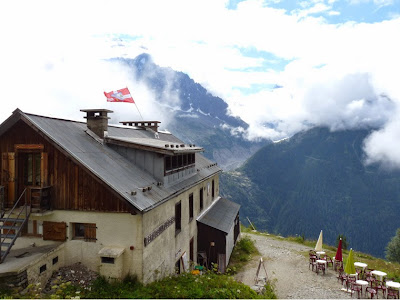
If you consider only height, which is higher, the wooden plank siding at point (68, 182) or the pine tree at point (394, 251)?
the wooden plank siding at point (68, 182)

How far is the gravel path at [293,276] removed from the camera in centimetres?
1886

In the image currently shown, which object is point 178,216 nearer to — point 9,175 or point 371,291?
point 9,175

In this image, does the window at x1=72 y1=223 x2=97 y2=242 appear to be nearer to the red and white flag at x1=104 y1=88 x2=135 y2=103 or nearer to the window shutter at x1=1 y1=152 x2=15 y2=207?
the window shutter at x1=1 y1=152 x2=15 y2=207

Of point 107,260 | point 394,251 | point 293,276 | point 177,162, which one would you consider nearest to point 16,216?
point 107,260

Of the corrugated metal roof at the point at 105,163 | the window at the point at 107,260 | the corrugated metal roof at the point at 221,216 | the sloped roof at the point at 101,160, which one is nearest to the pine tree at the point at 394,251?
the corrugated metal roof at the point at 221,216

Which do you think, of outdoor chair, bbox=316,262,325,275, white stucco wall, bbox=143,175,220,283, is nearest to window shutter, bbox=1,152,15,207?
white stucco wall, bbox=143,175,220,283

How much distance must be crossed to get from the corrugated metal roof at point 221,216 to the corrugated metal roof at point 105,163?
657cm

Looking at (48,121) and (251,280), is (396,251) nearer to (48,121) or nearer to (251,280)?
(251,280)

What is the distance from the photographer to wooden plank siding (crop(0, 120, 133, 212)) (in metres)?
13.9

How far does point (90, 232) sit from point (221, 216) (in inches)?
626

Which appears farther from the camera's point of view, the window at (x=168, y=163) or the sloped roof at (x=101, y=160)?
the window at (x=168, y=163)

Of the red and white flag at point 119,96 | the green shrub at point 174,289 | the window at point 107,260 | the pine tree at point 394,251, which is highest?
the red and white flag at point 119,96

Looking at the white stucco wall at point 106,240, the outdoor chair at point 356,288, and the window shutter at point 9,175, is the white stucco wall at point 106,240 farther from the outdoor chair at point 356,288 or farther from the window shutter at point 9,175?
the outdoor chair at point 356,288

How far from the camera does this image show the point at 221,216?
28.3 metres
